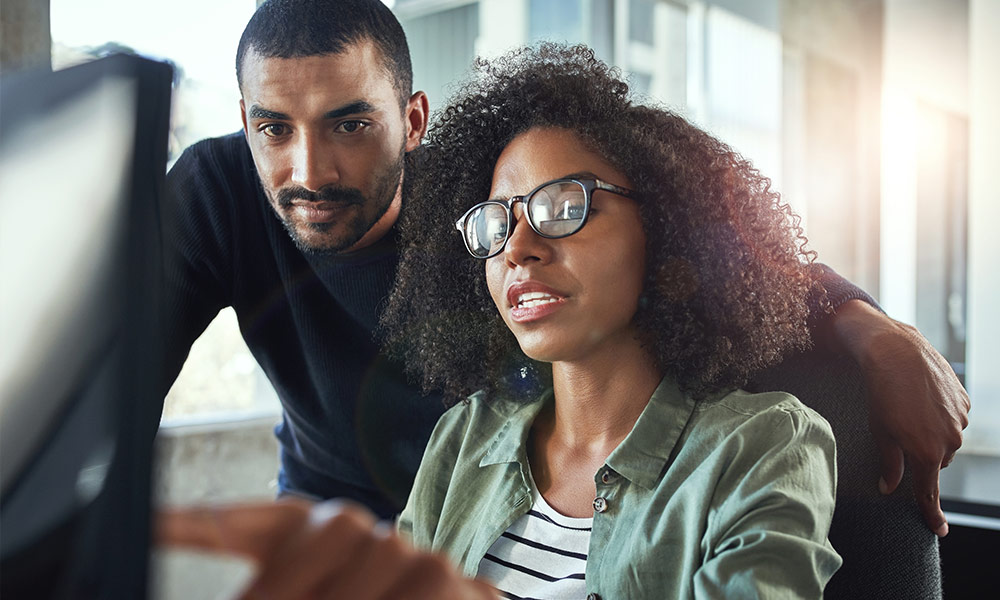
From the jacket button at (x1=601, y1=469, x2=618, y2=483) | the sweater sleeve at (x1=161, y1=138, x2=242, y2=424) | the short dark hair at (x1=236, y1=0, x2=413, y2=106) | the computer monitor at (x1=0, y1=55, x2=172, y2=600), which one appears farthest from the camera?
the sweater sleeve at (x1=161, y1=138, x2=242, y2=424)

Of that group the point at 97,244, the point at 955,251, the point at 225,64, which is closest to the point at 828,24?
the point at 955,251

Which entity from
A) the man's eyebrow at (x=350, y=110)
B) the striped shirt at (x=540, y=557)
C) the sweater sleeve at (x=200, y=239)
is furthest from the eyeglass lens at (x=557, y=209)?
the sweater sleeve at (x=200, y=239)

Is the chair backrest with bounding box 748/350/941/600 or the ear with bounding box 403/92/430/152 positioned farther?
the ear with bounding box 403/92/430/152

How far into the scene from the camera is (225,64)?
95.0 inches

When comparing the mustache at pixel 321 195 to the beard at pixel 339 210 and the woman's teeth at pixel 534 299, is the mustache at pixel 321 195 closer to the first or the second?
Result: the beard at pixel 339 210

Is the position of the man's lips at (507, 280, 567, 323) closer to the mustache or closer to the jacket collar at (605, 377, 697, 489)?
the jacket collar at (605, 377, 697, 489)

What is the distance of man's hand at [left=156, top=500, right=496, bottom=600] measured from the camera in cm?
28

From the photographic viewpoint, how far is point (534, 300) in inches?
44.8

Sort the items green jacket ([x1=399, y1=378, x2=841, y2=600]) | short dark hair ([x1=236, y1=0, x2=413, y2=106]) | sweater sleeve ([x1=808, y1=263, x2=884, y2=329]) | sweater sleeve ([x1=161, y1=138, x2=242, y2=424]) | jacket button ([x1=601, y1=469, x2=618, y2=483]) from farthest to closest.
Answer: sweater sleeve ([x1=161, y1=138, x2=242, y2=424]) → short dark hair ([x1=236, y1=0, x2=413, y2=106]) → sweater sleeve ([x1=808, y1=263, x2=884, y2=329]) → jacket button ([x1=601, y1=469, x2=618, y2=483]) → green jacket ([x1=399, y1=378, x2=841, y2=600])

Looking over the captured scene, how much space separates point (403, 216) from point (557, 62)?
16.9 inches

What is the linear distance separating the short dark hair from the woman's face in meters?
0.52

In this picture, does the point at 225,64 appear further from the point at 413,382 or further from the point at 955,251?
the point at 955,251

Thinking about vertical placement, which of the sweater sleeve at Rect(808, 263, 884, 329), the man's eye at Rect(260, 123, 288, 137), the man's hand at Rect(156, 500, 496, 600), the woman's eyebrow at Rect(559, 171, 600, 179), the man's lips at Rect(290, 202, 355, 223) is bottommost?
the man's hand at Rect(156, 500, 496, 600)

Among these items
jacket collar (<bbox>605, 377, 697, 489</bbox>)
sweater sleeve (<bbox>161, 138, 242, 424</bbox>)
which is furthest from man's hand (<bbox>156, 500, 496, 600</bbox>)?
sweater sleeve (<bbox>161, 138, 242, 424</bbox>)
